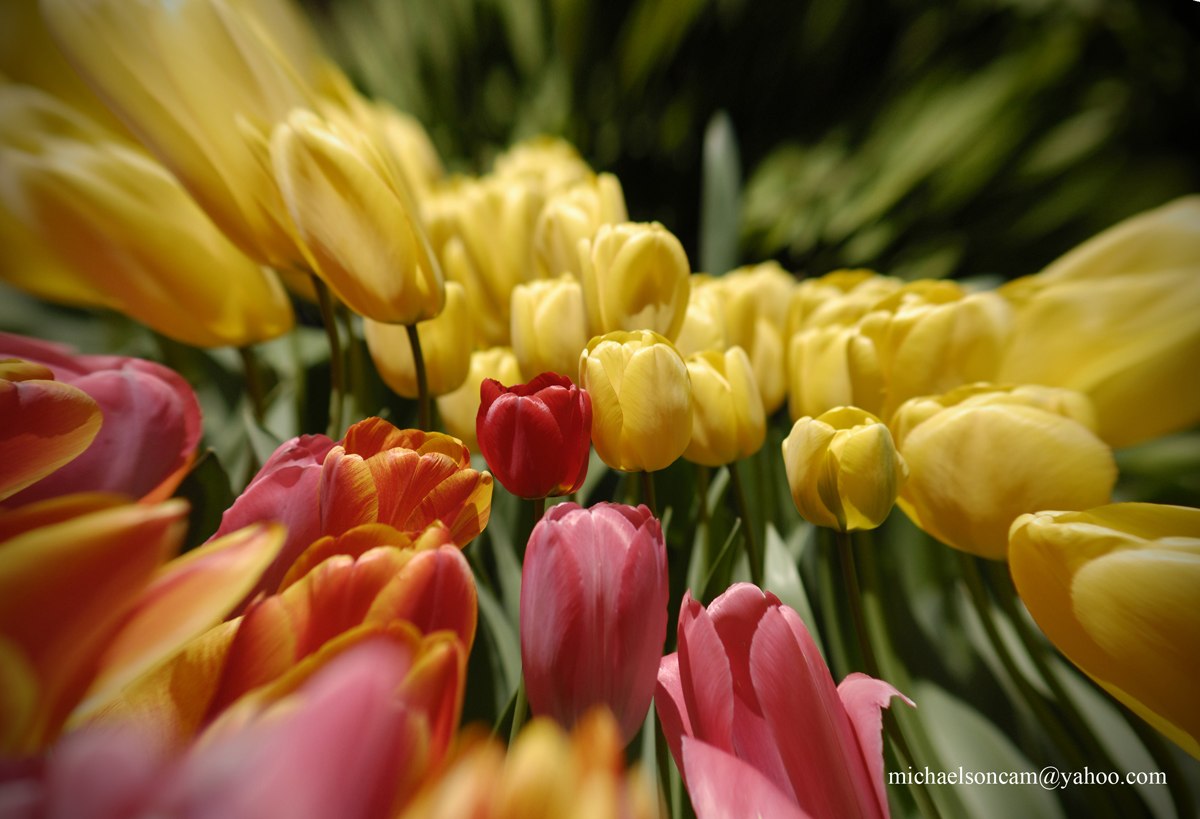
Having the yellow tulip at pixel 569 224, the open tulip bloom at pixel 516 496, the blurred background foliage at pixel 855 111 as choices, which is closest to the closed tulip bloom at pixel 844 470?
the open tulip bloom at pixel 516 496

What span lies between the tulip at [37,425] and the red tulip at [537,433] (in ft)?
0.26

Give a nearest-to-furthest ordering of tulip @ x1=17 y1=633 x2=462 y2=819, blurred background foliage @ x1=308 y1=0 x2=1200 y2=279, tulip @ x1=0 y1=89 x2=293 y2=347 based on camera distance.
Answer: tulip @ x1=17 y1=633 x2=462 y2=819, tulip @ x1=0 y1=89 x2=293 y2=347, blurred background foliage @ x1=308 y1=0 x2=1200 y2=279

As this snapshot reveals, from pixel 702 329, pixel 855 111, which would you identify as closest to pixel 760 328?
pixel 702 329

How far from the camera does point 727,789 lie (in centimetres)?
12

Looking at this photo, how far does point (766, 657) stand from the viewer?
0.45 feet

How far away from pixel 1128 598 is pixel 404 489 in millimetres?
136

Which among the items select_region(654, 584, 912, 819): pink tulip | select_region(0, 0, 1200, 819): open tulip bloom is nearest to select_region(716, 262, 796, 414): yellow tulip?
select_region(0, 0, 1200, 819): open tulip bloom

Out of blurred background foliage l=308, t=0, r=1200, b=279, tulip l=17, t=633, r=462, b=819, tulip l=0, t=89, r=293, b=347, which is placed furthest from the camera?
blurred background foliage l=308, t=0, r=1200, b=279

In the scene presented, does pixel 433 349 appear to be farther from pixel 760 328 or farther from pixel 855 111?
pixel 855 111

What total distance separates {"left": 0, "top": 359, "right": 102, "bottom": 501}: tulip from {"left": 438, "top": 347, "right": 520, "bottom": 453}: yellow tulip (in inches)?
3.3

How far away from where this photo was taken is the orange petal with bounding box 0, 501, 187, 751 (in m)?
0.11

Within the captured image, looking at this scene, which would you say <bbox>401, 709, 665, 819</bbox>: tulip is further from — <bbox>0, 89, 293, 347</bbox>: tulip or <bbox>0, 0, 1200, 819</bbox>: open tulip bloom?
<bbox>0, 89, 293, 347</bbox>: tulip

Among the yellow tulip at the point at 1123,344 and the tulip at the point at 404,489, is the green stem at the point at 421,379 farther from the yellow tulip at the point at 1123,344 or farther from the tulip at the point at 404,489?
the yellow tulip at the point at 1123,344

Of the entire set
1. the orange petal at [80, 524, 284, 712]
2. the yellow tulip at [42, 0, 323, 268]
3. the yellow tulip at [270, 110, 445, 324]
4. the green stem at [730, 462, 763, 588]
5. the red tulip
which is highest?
the yellow tulip at [42, 0, 323, 268]
